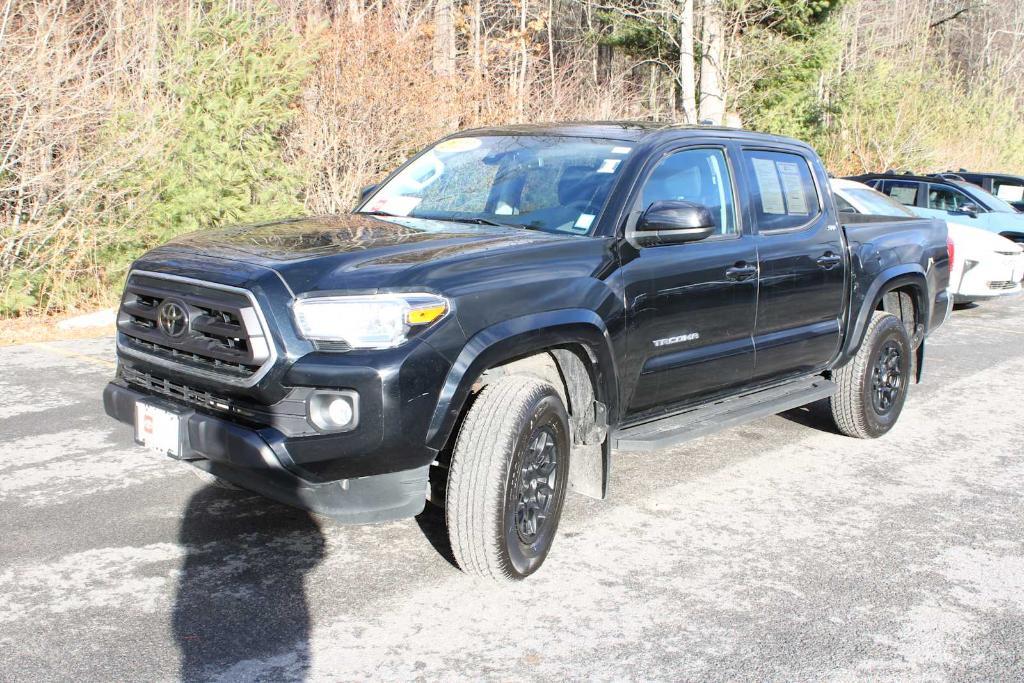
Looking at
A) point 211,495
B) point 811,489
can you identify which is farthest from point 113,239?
point 811,489

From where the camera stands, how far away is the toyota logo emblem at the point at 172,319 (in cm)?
390

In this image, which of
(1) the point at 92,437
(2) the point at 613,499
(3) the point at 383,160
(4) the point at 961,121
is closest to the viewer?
(2) the point at 613,499

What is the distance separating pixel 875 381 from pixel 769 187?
1674 mm

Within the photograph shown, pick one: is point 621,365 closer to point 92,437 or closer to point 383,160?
point 92,437

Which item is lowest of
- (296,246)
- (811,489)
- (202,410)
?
(811,489)

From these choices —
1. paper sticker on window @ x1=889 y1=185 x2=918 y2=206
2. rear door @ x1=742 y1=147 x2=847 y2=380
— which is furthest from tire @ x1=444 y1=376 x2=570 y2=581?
paper sticker on window @ x1=889 y1=185 x2=918 y2=206

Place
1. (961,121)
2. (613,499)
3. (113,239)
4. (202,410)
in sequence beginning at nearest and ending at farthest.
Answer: (202,410), (613,499), (113,239), (961,121)

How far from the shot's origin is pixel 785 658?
3490 mm

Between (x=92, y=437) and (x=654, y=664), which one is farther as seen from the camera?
(x=92, y=437)

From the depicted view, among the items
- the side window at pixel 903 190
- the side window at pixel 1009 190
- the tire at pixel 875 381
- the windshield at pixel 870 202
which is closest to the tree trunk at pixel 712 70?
the side window at pixel 1009 190

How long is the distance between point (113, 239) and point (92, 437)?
5.12 meters

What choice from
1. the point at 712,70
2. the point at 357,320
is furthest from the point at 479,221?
the point at 712,70

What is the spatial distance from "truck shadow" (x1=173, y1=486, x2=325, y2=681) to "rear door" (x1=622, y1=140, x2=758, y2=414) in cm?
169

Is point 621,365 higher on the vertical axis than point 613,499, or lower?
higher
